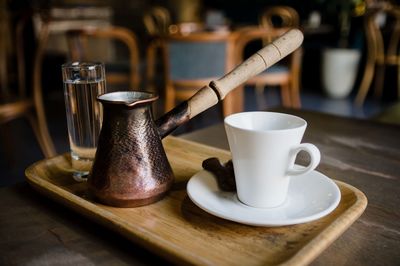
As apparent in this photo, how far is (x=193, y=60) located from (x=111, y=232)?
160cm

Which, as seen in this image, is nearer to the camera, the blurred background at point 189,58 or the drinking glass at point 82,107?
the drinking glass at point 82,107

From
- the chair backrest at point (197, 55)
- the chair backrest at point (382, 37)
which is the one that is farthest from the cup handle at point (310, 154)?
the chair backrest at point (382, 37)

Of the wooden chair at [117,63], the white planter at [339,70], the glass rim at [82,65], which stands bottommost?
the white planter at [339,70]

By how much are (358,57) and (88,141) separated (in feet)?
11.4

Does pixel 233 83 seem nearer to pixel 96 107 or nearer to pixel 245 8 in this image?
pixel 96 107

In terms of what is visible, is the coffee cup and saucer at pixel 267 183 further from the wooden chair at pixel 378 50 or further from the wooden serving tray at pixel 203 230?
the wooden chair at pixel 378 50

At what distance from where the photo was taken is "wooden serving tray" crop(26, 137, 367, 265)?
0.41m

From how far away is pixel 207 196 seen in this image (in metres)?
0.50

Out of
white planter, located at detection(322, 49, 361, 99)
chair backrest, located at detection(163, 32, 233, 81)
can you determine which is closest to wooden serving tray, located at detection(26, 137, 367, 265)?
chair backrest, located at detection(163, 32, 233, 81)

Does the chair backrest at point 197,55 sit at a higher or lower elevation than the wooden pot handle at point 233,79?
lower

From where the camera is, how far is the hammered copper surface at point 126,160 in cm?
48

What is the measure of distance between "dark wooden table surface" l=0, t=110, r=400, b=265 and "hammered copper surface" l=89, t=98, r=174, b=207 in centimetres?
5

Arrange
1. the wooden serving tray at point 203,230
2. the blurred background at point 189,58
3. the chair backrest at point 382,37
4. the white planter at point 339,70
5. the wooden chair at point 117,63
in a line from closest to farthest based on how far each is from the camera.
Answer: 1. the wooden serving tray at point 203,230
2. the blurred background at point 189,58
3. the wooden chair at point 117,63
4. the chair backrest at point 382,37
5. the white planter at point 339,70

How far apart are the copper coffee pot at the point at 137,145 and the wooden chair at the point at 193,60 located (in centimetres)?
145
